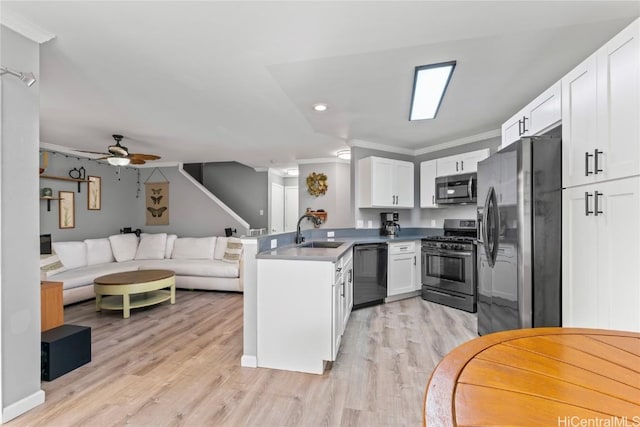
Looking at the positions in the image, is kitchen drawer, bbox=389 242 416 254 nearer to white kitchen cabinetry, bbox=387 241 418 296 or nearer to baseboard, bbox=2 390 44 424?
white kitchen cabinetry, bbox=387 241 418 296

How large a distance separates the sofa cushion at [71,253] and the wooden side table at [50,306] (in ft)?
7.81

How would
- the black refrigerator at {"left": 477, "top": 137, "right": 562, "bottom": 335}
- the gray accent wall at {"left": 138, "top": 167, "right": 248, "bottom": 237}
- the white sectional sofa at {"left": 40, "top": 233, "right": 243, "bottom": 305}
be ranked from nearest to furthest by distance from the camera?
the black refrigerator at {"left": 477, "top": 137, "right": 562, "bottom": 335}
the white sectional sofa at {"left": 40, "top": 233, "right": 243, "bottom": 305}
the gray accent wall at {"left": 138, "top": 167, "right": 248, "bottom": 237}

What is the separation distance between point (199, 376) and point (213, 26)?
7.86 feet

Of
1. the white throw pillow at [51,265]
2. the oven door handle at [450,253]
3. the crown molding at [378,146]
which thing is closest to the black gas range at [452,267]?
the oven door handle at [450,253]

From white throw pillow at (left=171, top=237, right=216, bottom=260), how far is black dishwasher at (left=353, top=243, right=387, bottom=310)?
9.55 feet

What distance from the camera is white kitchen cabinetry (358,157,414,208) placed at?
14.8 ft

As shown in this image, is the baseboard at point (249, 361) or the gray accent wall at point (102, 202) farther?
the gray accent wall at point (102, 202)

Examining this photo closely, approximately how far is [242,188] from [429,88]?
18.6 ft

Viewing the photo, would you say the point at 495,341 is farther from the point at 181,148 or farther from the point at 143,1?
the point at 181,148

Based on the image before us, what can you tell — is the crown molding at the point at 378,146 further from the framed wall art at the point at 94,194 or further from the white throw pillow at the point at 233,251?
the framed wall art at the point at 94,194

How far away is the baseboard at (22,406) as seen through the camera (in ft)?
5.71

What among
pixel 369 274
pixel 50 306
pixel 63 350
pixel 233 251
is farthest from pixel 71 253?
pixel 369 274

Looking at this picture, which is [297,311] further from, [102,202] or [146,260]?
[102,202]

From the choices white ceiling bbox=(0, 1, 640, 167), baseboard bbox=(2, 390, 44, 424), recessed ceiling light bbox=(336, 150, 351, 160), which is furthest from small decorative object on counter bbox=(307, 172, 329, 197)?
baseboard bbox=(2, 390, 44, 424)
